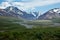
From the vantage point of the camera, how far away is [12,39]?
242 ft

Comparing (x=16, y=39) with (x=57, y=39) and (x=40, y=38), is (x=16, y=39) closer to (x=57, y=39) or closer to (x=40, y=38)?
(x=40, y=38)

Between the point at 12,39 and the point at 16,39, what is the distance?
6.38 feet

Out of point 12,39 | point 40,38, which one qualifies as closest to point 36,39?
point 40,38

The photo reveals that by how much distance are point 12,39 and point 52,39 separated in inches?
775

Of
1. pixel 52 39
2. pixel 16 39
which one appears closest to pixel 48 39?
pixel 52 39

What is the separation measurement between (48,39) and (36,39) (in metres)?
8.25

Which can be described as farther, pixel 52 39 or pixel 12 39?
pixel 52 39

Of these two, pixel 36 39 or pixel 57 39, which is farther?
pixel 57 39

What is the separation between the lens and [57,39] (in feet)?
275

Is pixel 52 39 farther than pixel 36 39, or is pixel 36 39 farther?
pixel 52 39

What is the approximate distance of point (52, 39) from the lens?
82.1 metres

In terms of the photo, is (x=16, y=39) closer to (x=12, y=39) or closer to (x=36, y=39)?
(x=12, y=39)

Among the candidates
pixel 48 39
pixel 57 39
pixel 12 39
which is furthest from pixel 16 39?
pixel 57 39

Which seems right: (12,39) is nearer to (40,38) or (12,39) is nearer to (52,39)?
(40,38)
